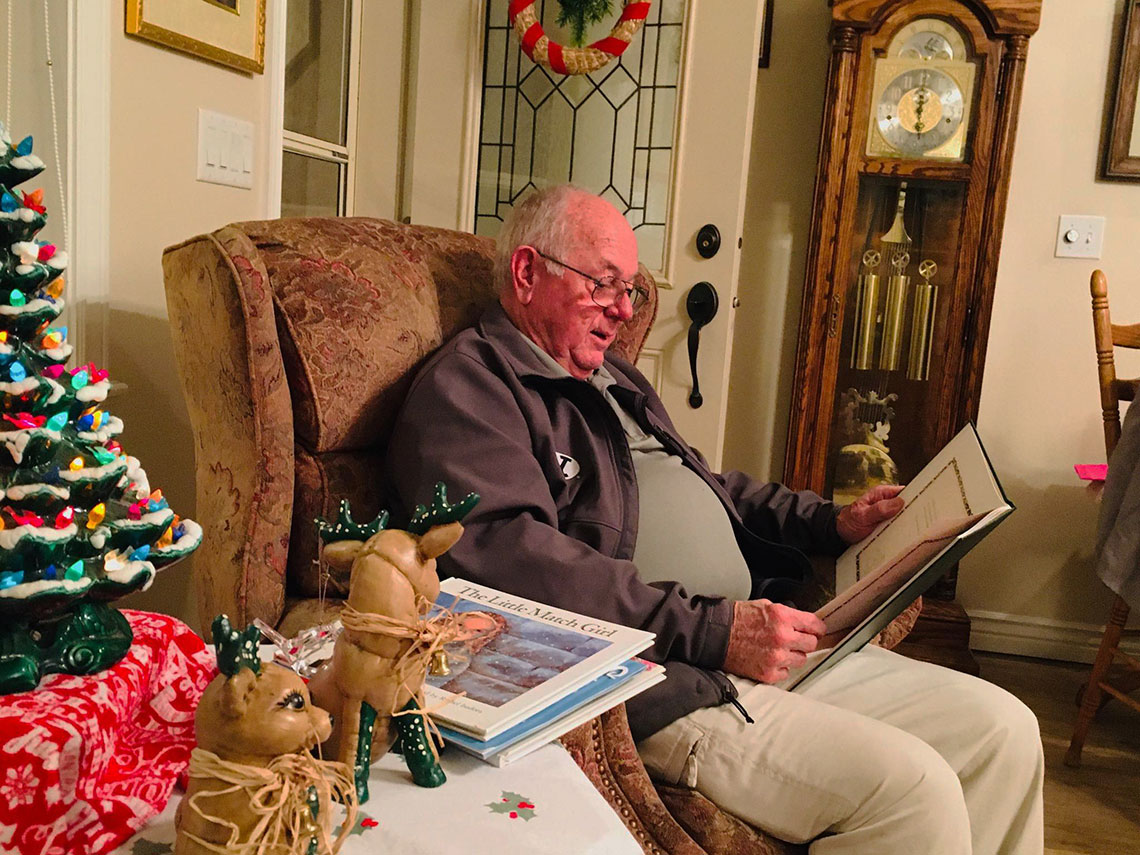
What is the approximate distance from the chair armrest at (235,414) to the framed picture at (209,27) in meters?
0.36

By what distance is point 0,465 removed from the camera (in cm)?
68

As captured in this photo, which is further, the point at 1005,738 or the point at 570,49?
the point at 570,49

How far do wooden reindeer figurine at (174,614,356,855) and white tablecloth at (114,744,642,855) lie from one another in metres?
0.11

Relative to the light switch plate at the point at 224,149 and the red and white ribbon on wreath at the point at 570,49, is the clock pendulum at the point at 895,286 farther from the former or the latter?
the light switch plate at the point at 224,149

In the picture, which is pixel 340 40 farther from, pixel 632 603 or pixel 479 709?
pixel 479 709

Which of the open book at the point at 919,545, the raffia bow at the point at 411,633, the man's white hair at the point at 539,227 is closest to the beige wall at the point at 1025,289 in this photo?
the man's white hair at the point at 539,227

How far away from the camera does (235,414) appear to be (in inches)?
46.0

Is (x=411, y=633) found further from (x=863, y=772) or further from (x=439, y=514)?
(x=863, y=772)

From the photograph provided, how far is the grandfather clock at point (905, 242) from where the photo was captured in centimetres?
244

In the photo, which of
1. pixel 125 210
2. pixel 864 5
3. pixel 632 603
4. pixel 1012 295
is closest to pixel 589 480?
pixel 632 603

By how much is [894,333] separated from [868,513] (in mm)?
1238

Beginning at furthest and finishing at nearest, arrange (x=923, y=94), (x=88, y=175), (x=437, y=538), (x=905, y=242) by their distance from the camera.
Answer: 1. (x=905, y=242)
2. (x=923, y=94)
3. (x=88, y=175)
4. (x=437, y=538)

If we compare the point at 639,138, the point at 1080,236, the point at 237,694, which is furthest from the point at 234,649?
the point at 1080,236

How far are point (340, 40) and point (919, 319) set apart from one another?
168 centimetres
